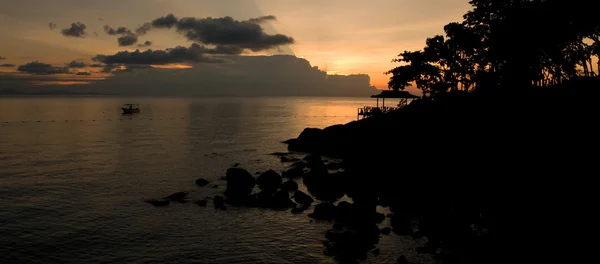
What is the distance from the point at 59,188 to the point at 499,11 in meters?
41.3

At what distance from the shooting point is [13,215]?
2272cm

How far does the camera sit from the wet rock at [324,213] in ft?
71.1

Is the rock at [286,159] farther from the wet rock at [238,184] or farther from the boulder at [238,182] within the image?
the boulder at [238,182]

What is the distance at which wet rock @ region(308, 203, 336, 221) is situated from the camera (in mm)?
21672

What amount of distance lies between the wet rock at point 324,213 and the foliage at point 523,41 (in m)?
24.3

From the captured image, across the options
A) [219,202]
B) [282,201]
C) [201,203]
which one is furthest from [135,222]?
[282,201]

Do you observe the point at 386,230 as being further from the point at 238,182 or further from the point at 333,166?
the point at 333,166

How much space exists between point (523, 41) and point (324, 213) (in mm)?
25486

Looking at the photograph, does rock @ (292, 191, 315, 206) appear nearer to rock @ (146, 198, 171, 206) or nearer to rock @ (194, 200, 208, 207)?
rock @ (194, 200, 208, 207)

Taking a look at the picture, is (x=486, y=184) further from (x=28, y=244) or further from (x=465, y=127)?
(x=28, y=244)

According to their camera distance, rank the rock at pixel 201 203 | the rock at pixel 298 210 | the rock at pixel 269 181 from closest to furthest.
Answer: the rock at pixel 298 210
the rock at pixel 201 203
the rock at pixel 269 181

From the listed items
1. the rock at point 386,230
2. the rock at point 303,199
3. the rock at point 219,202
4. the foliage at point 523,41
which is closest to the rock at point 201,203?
the rock at point 219,202

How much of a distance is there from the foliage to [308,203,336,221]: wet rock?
956 inches

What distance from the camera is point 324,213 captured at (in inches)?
859
